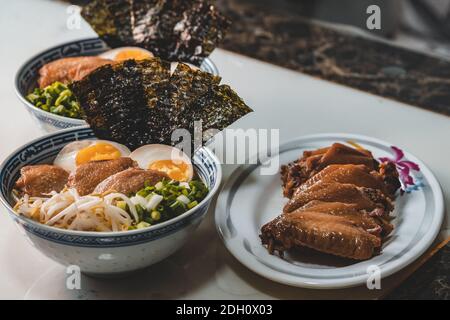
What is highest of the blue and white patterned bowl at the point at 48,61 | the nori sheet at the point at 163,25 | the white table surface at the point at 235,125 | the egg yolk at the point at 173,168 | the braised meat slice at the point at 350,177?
the nori sheet at the point at 163,25

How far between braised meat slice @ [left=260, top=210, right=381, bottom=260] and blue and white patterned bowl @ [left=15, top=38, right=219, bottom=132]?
21.9 inches

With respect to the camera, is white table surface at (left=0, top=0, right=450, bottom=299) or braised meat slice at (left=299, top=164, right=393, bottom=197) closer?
white table surface at (left=0, top=0, right=450, bottom=299)

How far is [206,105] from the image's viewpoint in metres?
1.56

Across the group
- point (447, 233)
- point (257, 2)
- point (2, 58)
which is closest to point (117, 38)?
point (2, 58)

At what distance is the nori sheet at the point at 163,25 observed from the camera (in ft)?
6.37

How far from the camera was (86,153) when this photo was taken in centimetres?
154

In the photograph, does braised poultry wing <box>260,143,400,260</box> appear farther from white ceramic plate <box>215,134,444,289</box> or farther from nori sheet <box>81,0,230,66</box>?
nori sheet <box>81,0,230,66</box>

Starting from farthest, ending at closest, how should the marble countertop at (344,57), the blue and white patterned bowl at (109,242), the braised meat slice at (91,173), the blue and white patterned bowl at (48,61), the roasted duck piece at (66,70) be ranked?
the marble countertop at (344,57)
the roasted duck piece at (66,70)
the blue and white patterned bowl at (48,61)
the braised meat slice at (91,173)
the blue and white patterned bowl at (109,242)

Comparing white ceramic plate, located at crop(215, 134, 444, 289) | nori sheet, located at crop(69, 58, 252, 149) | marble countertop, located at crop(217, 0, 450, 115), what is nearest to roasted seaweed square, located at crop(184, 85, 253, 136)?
nori sheet, located at crop(69, 58, 252, 149)

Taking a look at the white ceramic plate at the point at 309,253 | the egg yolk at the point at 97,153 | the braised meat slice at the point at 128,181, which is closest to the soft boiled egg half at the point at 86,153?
the egg yolk at the point at 97,153

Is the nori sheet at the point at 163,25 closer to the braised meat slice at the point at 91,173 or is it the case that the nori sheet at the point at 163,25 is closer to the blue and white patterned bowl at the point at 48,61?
the blue and white patterned bowl at the point at 48,61

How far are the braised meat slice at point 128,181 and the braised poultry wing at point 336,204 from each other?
0.84 feet

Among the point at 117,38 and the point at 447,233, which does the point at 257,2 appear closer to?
the point at 117,38

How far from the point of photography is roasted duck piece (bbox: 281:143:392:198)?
5.31 feet
